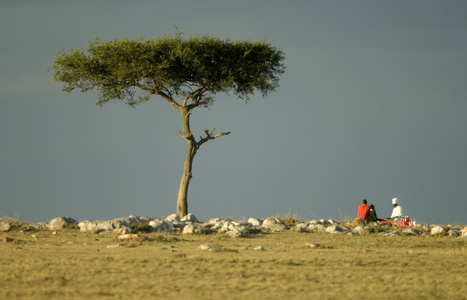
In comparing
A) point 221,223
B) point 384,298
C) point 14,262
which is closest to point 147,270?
point 14,262

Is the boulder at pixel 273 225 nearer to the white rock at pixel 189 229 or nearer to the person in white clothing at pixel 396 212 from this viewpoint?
the white rock at pixel 189 229

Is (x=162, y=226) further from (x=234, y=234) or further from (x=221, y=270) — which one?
(x=221, y=270)

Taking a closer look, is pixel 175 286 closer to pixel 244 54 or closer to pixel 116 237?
pixel 116 237

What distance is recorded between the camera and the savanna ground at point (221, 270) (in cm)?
956

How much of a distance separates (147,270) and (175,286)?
1.72 m

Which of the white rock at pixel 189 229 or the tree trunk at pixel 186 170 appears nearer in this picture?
the white rock at pixel 189 229

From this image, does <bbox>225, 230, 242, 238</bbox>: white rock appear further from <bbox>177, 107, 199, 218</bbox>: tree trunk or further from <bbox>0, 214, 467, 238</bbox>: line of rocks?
<bbox>177, 107, 199, 218</bbox>: tree trunk

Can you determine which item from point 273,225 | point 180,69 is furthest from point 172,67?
point 273,225

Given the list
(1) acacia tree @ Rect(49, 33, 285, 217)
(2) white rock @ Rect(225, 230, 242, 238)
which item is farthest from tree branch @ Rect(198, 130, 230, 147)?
(2) white rock @ Rect(225, 230, 242, 238)

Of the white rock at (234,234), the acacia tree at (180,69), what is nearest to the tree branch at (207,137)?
the acacia tree at (180,69)

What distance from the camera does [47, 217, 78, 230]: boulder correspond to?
21484mm

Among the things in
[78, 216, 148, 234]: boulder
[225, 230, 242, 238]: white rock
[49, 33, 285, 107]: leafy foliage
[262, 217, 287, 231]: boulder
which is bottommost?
[225, 230, 242, 238]: white rock

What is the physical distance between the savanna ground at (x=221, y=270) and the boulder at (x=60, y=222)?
302 centimetres

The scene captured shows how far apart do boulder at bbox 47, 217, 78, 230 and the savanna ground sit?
9.91ft
